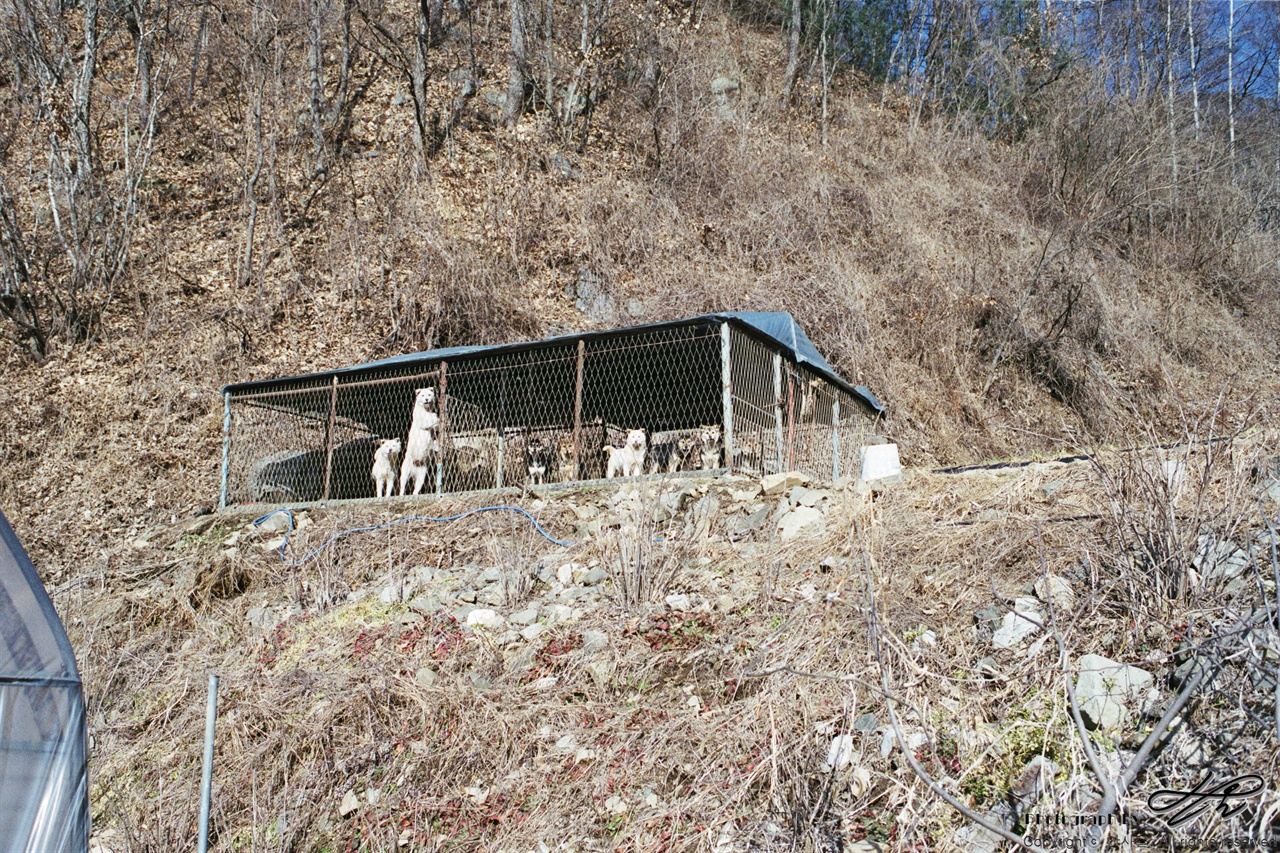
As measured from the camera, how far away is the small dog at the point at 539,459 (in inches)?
455

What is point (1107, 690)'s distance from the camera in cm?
425

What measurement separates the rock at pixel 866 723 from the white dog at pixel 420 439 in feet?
22.4

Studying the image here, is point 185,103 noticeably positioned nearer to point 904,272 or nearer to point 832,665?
point 904,272

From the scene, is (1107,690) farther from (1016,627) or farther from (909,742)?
(909,742)

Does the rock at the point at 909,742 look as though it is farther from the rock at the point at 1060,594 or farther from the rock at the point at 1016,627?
the rock at the point at 1060,594

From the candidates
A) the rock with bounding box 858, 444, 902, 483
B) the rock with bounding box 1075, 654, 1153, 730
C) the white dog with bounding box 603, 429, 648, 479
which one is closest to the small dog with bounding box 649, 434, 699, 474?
the white dog with bounding box 603, 429, 648, 479

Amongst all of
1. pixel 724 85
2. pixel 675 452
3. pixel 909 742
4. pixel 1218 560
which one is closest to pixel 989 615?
pixel 909 742

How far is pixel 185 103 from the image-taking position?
20984mm

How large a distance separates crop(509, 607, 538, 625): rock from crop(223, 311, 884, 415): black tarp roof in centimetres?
333

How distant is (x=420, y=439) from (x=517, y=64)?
13502 mm

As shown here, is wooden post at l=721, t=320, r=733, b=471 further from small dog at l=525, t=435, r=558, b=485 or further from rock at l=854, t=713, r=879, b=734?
rock at l=854, t=713, r=879, b=734

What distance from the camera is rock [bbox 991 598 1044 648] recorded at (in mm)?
4754

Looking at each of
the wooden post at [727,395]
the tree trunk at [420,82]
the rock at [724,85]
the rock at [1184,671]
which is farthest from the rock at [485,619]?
the rock at [724,85]

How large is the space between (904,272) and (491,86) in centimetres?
1092
